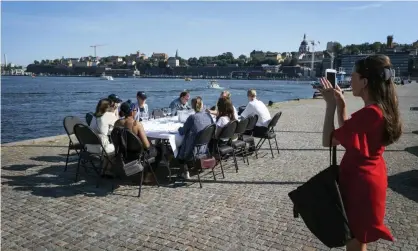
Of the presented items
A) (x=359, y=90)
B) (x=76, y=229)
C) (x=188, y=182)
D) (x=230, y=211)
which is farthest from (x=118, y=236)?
(x=359, y=90)

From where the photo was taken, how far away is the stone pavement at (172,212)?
3.29 metres

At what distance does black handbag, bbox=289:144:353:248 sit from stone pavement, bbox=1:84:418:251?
1225 millimetres

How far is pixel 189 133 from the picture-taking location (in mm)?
5008

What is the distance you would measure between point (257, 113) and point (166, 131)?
7.18 ft

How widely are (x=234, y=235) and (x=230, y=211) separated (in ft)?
2.02

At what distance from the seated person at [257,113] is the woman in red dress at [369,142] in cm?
501

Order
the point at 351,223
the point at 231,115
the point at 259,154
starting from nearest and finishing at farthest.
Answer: the point at 351,223 < the point at 231,115 < the point at 259,154

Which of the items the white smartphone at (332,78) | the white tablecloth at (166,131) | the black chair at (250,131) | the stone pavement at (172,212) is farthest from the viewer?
the black chair at (250,131)

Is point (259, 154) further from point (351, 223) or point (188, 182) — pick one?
point (351, 223)

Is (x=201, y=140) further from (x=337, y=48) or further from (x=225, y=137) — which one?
(x=337, y=48)

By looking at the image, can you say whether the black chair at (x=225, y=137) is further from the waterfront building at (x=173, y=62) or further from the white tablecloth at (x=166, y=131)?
the waterfront building at (x=173, y=62)

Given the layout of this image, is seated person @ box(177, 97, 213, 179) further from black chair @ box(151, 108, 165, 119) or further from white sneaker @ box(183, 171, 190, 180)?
black chair @ box(151, 108, 165, 119)

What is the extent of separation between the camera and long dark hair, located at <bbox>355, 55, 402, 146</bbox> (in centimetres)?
187

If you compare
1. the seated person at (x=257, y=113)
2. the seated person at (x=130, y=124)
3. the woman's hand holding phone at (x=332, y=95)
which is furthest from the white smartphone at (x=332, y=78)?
the seated person at (x=257, y=113)
